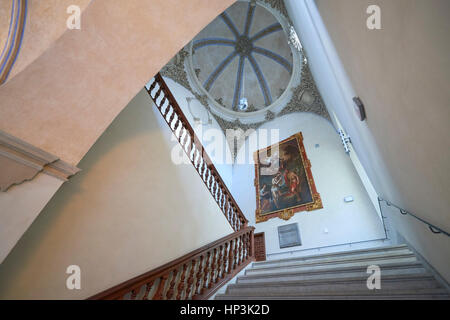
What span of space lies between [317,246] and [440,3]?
20.3 feet

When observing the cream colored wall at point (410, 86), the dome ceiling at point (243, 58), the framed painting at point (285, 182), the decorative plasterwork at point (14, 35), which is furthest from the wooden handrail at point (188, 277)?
the dome ceiling at point (243, 58)

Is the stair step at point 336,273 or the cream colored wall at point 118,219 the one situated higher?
the cream colored wall at point 118,219

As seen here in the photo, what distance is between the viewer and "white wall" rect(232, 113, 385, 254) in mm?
5625

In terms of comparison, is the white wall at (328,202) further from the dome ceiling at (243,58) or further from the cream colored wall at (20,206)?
the cream colored wall at (20,206)

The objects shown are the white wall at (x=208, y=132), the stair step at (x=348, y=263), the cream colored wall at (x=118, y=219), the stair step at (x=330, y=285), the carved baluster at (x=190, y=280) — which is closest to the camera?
the cream colored wall at (x=118, y=219)

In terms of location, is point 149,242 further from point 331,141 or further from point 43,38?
point 331,141

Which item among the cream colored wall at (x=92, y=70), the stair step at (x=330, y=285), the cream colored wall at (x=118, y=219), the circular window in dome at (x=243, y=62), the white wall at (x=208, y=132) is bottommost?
the stair step at (x=330, y=285)

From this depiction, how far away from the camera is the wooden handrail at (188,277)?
2.15 metres

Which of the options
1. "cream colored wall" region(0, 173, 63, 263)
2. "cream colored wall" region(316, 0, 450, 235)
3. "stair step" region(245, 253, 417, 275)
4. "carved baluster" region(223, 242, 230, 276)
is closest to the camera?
"cream colored wall" region(316, 0, 450, 235)

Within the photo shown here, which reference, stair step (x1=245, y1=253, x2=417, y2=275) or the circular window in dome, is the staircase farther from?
the circular window in dome

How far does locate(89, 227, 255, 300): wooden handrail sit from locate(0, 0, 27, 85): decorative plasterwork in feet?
6.97

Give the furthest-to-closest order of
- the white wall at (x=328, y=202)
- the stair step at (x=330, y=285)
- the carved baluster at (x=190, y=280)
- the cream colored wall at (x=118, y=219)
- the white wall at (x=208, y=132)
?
the white wall at (x=208, y=132), the white wall at (x=328, y=202), the carved baluster at (x=190, y=280), the stair step at (x=330, y=285), the cream colored wall at (x=118, y=219)

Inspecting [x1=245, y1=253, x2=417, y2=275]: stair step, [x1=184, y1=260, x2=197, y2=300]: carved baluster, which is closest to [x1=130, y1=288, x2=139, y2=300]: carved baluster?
[x1=184, y1=260, x2=197, y2=300]: carved baluster

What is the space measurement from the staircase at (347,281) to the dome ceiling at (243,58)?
743 cm
